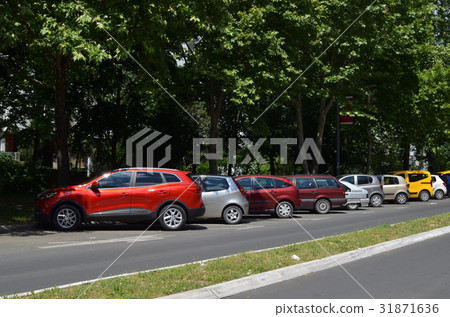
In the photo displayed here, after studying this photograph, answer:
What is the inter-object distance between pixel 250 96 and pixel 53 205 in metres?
10.1

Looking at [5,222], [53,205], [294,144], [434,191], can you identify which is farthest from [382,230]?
[294,144]

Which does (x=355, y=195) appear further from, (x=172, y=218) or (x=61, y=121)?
(x=61, y=121)

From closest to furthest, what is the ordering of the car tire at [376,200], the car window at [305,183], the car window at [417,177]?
the car window at [305,183] → the car tire at [376,200] → the car window at [417,177]

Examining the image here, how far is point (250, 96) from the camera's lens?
66.3 feet

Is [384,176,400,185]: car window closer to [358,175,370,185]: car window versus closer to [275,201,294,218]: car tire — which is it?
[358,175,370,185]: car window

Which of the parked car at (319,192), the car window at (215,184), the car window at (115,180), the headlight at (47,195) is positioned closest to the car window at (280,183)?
the parked car at (319,192)

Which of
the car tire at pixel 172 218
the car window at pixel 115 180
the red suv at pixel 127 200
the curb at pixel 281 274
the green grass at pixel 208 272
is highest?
the car window at pixel 115 180

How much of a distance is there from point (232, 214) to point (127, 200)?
12.3 feet

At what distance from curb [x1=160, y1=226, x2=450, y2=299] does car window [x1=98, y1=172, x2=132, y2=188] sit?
6.67m

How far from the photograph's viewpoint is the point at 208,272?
7.00 metres

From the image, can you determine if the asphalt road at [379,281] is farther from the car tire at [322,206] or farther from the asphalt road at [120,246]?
the car tire at [322,206]

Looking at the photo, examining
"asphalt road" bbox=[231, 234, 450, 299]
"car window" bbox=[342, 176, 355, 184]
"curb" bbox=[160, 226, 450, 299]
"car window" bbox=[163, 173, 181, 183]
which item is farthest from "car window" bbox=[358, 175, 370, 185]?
"asphalt road" bbox=[231, 234, 450, 299]

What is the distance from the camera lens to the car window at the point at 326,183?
19.8 m

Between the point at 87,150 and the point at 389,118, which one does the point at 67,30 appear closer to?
the point at 87,150
